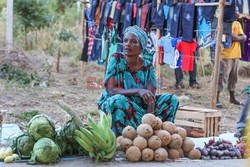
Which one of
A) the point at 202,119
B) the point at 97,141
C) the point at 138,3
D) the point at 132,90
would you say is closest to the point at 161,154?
the point at 97,141

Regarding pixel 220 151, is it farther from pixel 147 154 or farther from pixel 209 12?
pixel 209 12

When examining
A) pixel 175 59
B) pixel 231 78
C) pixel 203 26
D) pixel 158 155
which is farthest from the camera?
pixel 231 78

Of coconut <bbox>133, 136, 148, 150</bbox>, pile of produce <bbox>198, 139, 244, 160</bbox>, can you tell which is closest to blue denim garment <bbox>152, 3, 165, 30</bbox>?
pile of produce <bbox>198, 139, 244, 160</bbox>

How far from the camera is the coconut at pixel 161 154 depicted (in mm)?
3971

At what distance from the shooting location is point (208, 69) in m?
11.9

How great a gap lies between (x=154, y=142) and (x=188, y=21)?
3.80 metres

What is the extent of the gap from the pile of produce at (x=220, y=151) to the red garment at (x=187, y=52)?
3204 mm

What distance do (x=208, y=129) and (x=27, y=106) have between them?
3.26 meters

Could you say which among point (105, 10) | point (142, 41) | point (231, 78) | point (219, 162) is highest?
point (105, 10)

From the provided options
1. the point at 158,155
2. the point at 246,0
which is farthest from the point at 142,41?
the point at 246,0

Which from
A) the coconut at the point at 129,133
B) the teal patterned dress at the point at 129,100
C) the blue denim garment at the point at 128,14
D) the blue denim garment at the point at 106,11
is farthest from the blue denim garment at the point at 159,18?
the coconut at the point at 129,133

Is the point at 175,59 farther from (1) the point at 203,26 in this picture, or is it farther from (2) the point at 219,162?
(2) the point at 219,162

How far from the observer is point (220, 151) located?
14.2 feet

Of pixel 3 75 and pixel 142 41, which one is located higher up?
pixel 142 41
